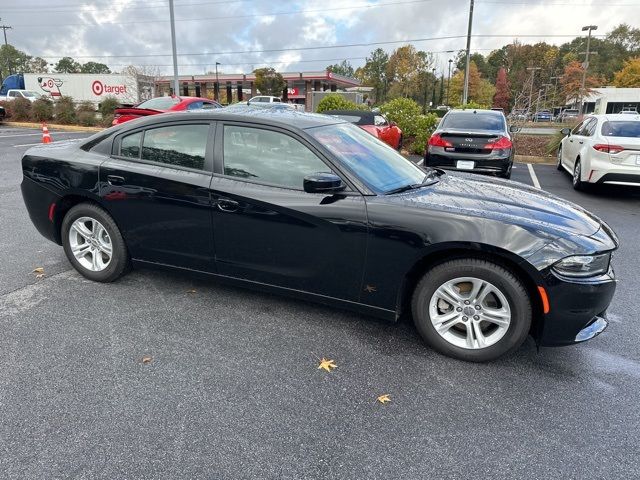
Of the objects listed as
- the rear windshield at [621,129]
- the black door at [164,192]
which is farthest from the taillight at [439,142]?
the black door at [164,192]

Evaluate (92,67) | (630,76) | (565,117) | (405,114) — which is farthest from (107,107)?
(92,67)

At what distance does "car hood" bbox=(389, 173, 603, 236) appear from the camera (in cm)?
293

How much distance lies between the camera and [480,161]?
8.39 meters

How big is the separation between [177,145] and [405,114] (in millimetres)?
12272

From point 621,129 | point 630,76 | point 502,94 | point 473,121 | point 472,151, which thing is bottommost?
point 472,151

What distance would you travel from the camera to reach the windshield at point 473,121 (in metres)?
9.30

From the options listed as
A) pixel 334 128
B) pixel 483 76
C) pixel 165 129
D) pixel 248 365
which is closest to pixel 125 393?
pixel 248 365

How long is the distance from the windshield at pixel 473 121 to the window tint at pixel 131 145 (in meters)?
7.04

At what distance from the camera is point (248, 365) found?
299cm

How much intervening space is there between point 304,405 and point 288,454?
39 cm

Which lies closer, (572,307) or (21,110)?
(572,307)

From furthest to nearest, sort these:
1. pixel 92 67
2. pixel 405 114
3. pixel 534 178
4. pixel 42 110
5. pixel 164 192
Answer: pixel 92 67 < pixel 42 110 < pixel 405 114 < pixel 534 178 < pixel 164 192

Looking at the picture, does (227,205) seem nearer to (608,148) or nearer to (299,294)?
(299,294)

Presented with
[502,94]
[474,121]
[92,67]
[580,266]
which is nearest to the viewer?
[580,266]
